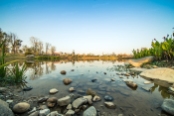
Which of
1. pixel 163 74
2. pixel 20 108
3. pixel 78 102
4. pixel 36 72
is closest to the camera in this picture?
pixel 20 108

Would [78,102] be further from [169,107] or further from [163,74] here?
[163,74]

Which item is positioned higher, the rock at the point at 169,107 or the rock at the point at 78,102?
the rock at the point at 169,107

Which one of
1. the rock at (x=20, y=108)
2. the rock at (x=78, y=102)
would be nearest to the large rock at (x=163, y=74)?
the rock at (x=78, y=102)

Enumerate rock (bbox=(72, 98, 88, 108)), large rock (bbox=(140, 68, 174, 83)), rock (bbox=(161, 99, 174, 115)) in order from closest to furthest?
rock (bbox=(161, 99, 174, 115)) → rock (bbox=(72, 98, 88, 108)) → large rock (bbox=(140, 68, 174, 83))

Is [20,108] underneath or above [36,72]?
above

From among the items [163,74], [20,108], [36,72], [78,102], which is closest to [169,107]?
[78,102]

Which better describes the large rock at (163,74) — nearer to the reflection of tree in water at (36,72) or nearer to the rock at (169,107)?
the rock at (169,107)

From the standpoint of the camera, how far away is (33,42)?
43844 millimetres

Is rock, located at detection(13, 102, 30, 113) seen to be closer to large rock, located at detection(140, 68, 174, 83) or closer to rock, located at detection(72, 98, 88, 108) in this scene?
rock, located at detection(72, 98, 88, 108)

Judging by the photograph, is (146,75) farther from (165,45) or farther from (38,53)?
(38,53)

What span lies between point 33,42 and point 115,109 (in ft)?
173

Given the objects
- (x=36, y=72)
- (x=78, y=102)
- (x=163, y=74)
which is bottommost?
(x=36, y=72)

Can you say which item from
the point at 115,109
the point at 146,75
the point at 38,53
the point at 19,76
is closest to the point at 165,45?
the point at 146,75

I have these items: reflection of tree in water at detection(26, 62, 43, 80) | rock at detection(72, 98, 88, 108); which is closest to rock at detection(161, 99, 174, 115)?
rock at detection(72, 98, 88, 108)
